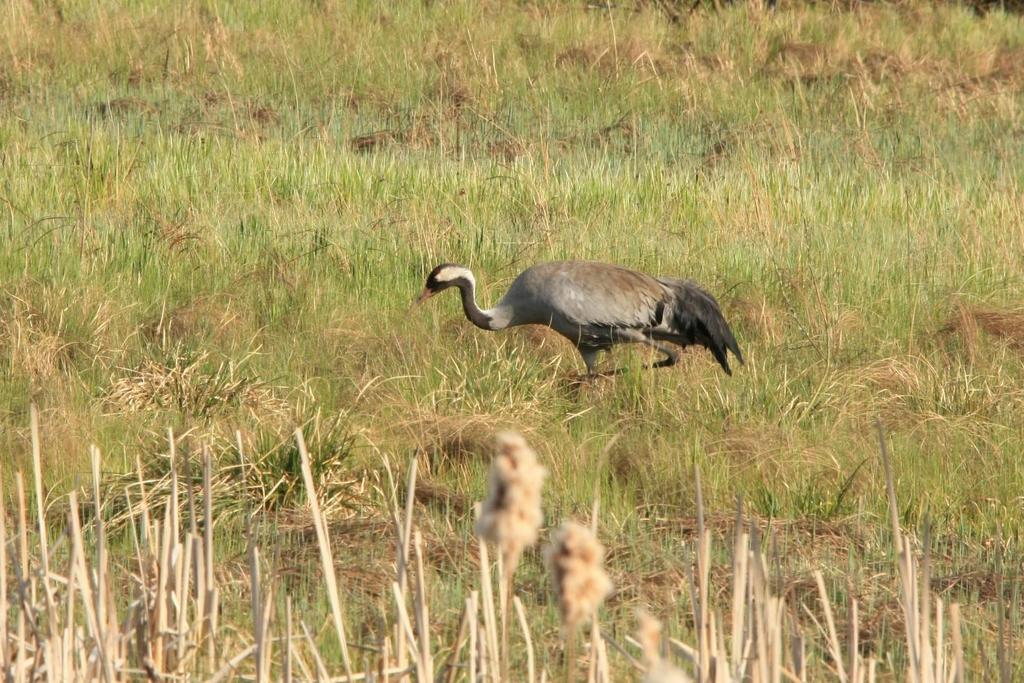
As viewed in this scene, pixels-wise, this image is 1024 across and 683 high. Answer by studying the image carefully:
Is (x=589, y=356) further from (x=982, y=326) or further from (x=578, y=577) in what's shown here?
(x=578, y=577)

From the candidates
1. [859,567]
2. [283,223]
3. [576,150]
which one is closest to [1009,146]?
[576,150]

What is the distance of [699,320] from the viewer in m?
6.00

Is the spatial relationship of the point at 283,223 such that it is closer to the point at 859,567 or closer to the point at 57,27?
the point at 859,567

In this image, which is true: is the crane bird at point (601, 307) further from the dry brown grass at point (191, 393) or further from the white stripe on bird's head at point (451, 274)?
the dry brown grass at point (191, 393)

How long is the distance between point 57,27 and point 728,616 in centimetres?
949

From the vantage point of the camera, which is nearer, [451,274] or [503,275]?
[451,274]

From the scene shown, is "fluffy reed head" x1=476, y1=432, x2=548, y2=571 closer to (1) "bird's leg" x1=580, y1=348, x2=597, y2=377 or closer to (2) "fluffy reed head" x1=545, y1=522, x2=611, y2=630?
(2) "fluffy reed head" x1=545, y1=522, x2=611, y2=630

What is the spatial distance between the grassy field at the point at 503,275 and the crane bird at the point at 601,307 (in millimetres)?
185

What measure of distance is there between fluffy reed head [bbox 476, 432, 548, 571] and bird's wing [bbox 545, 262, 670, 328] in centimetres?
463

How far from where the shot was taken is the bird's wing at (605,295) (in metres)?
5.90

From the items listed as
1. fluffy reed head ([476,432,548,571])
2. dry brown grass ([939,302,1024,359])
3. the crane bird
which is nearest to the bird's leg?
the crane bird

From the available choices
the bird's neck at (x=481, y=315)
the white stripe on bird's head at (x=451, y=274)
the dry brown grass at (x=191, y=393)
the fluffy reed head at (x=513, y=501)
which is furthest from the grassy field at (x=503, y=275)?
the fluffy reed head at (x=513, y=501)

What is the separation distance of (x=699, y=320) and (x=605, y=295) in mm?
408

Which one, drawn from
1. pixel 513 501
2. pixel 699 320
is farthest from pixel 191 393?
pixel 513 501
